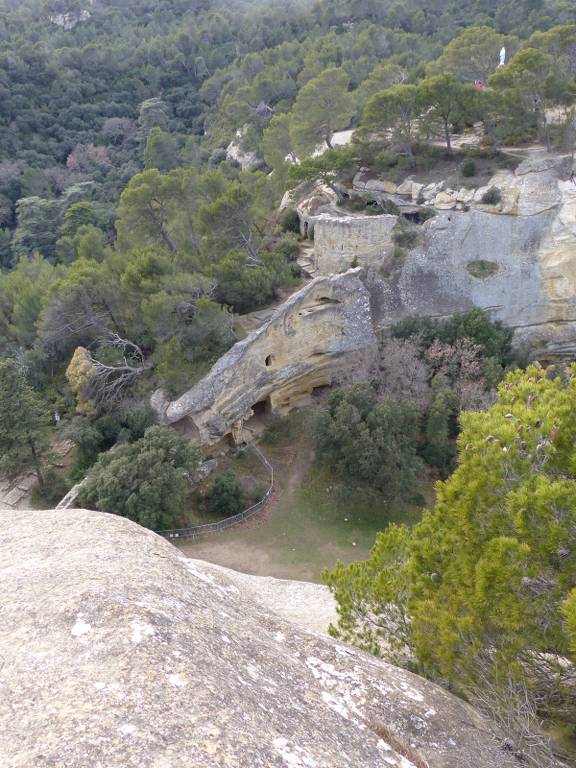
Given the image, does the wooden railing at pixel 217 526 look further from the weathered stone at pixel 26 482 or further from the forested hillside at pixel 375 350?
the weathered stone at pixel 26 482

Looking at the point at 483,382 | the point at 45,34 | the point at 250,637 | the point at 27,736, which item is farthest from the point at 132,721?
the point at 45,34

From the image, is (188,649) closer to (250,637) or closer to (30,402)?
(250,637)

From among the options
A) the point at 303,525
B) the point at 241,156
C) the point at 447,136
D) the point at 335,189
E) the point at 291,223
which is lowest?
the point at 303,525

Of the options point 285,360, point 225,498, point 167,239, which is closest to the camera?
point 225,498

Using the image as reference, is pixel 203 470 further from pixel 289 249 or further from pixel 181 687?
pixel 181 687

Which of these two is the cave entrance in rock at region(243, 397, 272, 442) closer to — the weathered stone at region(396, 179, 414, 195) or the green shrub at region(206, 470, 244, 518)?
the green shrub at region(206, 470, 244, 518)

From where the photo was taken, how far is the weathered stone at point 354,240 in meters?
24.8

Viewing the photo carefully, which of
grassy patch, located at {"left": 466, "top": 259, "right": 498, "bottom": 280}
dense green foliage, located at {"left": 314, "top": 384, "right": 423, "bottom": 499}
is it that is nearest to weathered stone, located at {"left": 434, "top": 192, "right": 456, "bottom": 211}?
grassy patch, located at {"left": 466, "top": 259, "right": 498, "bottom": 280}

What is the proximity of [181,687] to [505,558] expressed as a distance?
4478mm

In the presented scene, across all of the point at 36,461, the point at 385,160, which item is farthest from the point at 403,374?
the point at 36,461

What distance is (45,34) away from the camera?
237 feet

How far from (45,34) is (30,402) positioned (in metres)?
73.3

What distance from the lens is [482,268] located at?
2586 centimetres

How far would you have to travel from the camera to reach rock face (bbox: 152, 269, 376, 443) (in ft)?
70.9
